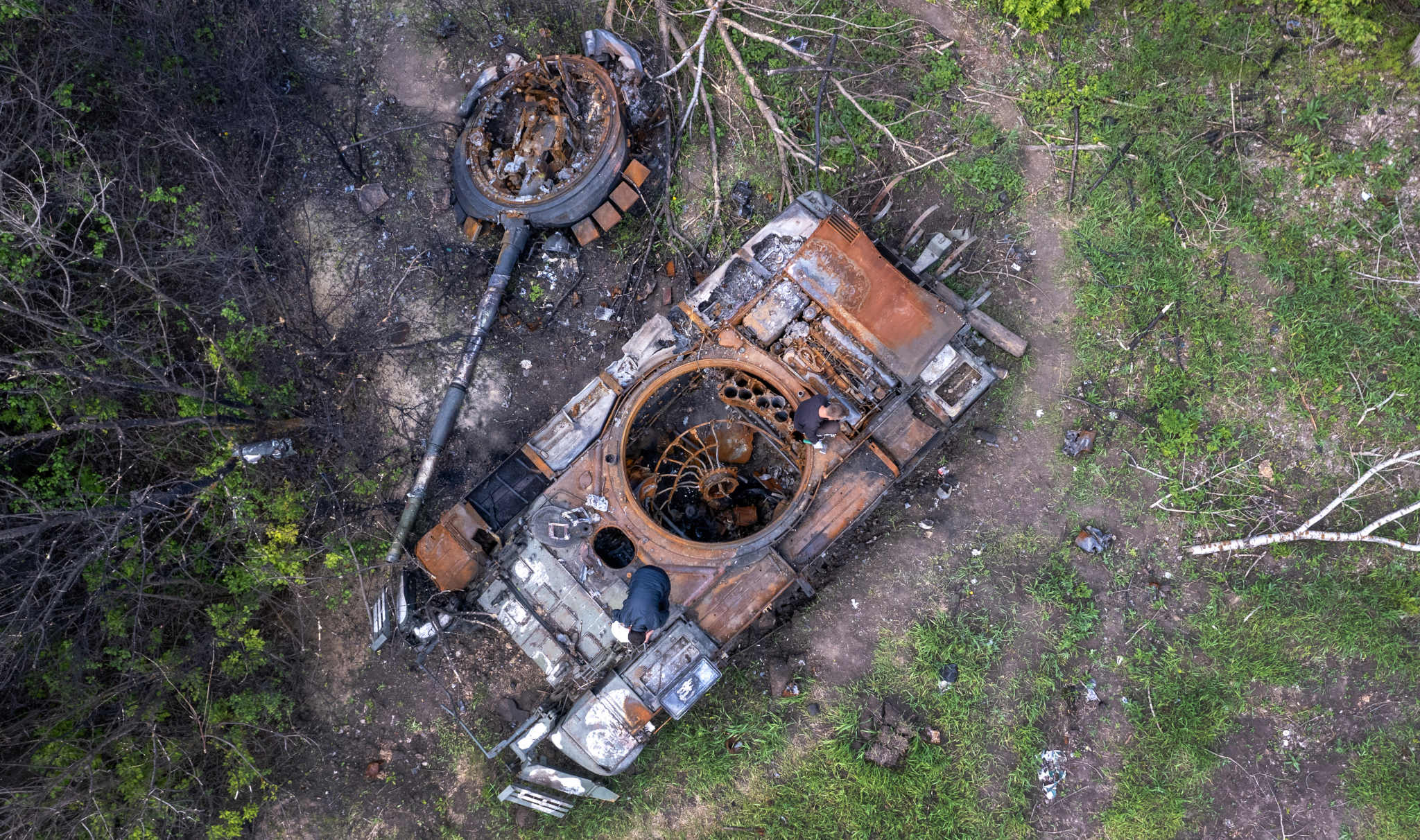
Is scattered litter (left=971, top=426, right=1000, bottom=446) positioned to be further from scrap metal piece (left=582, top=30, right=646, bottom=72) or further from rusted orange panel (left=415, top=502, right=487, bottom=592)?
scrap metal piece (left=582, top=30, right=646, bottom=72)

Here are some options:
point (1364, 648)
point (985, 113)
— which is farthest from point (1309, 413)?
point (985, 113)

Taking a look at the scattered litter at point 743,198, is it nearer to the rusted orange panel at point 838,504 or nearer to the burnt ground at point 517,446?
the burnt ground at point 517,446

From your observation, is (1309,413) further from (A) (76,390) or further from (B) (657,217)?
(A) (76,390)

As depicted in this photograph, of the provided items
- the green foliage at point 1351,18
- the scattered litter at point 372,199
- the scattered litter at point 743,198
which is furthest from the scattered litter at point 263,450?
the green foliage at point 1351,18

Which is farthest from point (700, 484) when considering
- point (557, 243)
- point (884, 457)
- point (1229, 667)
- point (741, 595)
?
point (1229, 667)

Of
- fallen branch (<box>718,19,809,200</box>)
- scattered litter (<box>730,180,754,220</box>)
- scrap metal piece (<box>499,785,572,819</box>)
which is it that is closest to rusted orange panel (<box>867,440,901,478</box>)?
fallen branch (<box>718,19,809,200</box>)

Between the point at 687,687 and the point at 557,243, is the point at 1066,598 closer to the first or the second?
the point at 687,687
